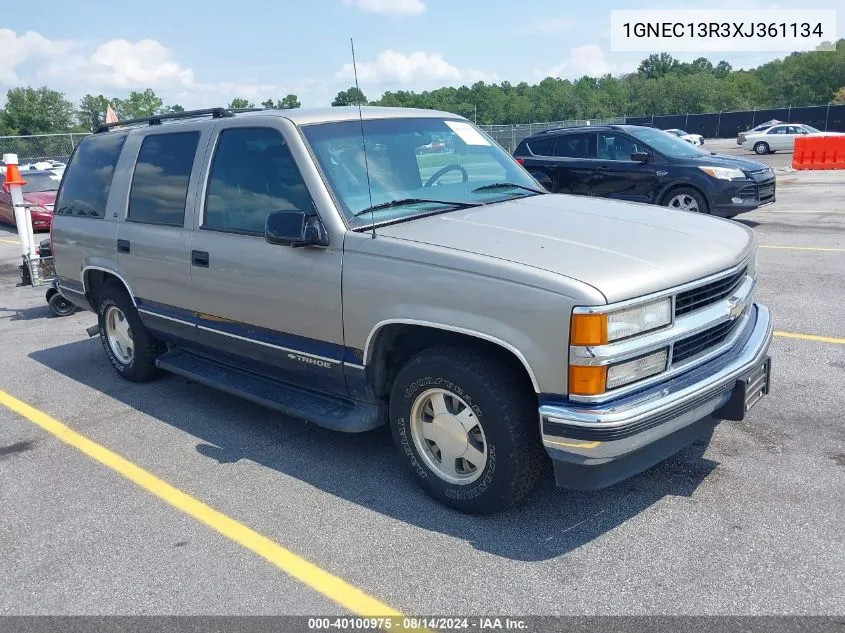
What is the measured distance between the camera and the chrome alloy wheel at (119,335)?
5.92 meters

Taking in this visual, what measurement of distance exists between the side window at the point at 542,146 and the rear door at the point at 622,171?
84 centimetres

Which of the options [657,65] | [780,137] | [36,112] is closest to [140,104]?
[36,112]

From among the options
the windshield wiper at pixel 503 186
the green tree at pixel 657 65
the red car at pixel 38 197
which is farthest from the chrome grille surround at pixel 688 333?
the green tree at pixel 657 65

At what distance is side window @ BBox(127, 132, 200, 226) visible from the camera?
4949 mm

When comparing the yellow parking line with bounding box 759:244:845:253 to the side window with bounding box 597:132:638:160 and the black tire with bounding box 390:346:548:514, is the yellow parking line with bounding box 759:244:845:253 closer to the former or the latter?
the side window with bounding box 597:132:638:160

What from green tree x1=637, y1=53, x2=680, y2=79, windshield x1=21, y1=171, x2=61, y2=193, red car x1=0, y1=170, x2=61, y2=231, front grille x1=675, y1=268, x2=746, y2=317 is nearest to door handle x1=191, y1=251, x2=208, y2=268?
front grille x1=675, y1=268, x2=746, y2=317

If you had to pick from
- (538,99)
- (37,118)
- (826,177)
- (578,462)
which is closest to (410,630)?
(578,462)

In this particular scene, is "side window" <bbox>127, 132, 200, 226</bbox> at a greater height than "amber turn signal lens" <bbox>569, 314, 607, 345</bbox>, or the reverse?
"side window" <bbox>127, 132, 200, 226</bbox>

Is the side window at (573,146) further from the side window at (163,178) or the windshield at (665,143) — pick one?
the side window at (163,178)

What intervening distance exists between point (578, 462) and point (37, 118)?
87.5 m

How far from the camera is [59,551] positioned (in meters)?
3.61

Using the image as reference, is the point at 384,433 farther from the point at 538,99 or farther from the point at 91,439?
the point at 538,99

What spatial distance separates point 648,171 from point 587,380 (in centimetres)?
933

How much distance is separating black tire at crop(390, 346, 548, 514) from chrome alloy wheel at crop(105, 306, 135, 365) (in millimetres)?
3153
